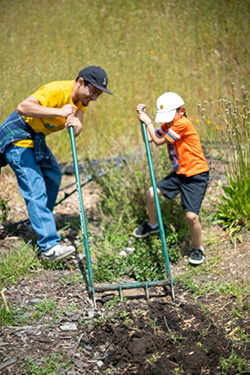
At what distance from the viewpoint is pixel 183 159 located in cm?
419

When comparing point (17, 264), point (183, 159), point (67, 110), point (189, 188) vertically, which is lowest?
point (17, 264)

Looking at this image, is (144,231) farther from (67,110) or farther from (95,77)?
(95,77)

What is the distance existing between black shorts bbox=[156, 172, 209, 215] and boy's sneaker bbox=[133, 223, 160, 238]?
1.78ft

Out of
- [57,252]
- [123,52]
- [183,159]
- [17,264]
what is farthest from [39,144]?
[123,52]

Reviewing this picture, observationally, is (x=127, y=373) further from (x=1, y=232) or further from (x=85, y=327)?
(x=1, y=232)

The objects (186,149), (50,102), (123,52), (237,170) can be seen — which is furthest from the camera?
(123,52)

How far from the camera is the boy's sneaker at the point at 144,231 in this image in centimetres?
470

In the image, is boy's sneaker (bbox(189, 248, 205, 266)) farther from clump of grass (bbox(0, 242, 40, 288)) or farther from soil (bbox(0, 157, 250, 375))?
clump of grass (bbox(0, 242, 40, 288))

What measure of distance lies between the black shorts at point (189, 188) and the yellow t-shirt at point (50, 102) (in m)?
1.20

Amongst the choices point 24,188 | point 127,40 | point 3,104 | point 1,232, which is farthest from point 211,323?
point 127,40

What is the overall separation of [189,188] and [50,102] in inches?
60.6

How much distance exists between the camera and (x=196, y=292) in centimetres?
379

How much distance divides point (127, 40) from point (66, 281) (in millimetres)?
5488

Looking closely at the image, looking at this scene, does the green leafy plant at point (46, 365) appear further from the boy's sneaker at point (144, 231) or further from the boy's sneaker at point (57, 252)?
the boy's sneaker at point (144, 231)
